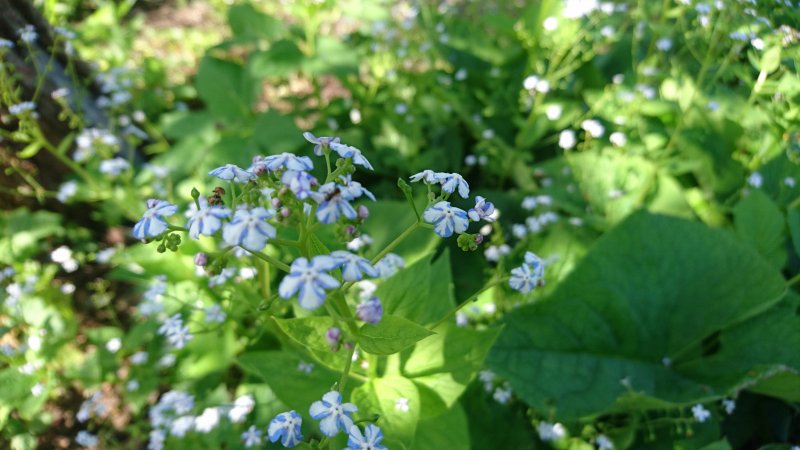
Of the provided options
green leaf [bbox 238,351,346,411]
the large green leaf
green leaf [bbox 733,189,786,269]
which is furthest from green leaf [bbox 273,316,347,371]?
green leaf [bbox 733,189,786,269]

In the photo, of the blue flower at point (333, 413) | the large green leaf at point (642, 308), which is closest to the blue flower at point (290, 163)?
the blue flower at point (333, 413)

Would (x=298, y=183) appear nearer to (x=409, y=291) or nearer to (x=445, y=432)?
(x=409, y=291)

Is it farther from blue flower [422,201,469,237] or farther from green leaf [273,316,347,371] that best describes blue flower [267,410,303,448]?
blue flower [422,201,469,237]

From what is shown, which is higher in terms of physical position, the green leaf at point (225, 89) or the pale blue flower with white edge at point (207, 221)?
the pale blue flower with white edge at point (207, 221)

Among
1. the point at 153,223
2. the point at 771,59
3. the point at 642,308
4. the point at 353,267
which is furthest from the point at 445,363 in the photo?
the point at 771,59

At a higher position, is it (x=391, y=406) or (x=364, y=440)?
(x=364, y=440)

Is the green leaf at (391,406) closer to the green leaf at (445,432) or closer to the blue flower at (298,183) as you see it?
the green leaf at (445,432)
